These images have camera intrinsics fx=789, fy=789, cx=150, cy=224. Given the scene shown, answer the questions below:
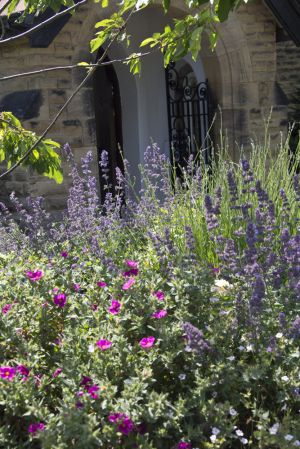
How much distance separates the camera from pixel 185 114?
10.2 m

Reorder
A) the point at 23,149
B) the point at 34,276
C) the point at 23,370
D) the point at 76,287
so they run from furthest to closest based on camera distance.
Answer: the point at 23,149, the point at 76,287, the point at 34,276, the point at 23,370

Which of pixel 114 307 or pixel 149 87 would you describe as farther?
pixel 149 87

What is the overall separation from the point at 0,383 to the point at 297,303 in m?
→ 1.37

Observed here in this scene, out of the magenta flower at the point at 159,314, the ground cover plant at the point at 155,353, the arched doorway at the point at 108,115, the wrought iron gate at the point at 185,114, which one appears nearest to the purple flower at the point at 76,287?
the ground cover plant at the point at 155,353

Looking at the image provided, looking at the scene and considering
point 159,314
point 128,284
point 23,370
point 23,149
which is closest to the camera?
point 23,370

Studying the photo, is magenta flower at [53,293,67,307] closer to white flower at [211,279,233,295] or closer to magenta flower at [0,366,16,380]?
magenta flower at [0,366,16,380]

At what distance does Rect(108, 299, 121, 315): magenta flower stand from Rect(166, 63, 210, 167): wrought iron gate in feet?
20.8

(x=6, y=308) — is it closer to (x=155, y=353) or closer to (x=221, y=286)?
(x=155, y=353)

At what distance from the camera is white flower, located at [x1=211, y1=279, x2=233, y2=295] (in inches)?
140

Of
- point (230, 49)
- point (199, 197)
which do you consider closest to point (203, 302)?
point (199, 197)

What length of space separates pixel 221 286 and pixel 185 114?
22.2 feet

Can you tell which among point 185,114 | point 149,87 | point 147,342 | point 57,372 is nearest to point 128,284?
point 147,342

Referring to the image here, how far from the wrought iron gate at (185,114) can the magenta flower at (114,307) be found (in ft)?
20.8

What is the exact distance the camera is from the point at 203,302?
10.9 ft
